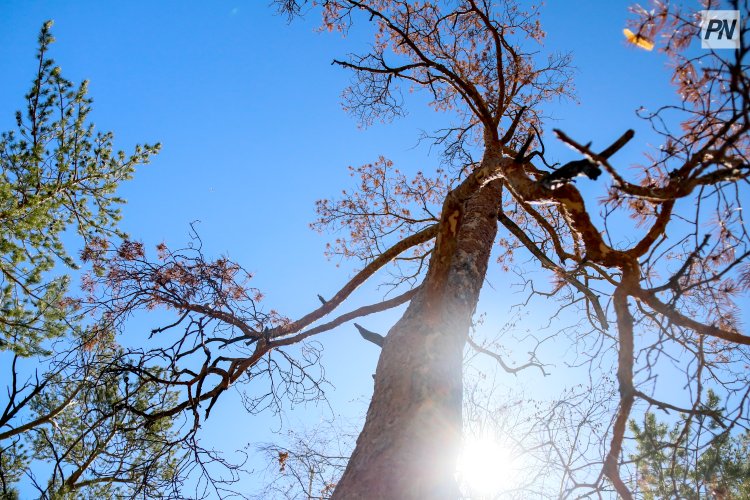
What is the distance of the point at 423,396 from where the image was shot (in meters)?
2.13

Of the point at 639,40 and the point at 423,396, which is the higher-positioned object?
the point at 639,40

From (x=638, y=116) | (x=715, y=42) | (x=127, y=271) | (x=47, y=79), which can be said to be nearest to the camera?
(x=715, y=42)

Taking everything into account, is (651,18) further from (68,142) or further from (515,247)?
(68,142)

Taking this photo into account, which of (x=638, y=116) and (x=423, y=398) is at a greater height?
(x=638, y=116)

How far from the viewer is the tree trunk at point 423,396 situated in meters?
1.81

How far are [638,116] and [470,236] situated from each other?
171cm

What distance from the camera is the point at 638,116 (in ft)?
6.18

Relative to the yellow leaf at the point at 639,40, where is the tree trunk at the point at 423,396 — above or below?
below

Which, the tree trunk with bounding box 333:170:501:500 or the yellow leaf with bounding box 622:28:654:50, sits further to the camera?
the yellow leaf with bounding box 622:28:654:50

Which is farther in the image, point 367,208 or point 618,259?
point 367,208

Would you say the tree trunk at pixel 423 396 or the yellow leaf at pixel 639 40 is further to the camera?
the yellow leaf at pixel 639 40

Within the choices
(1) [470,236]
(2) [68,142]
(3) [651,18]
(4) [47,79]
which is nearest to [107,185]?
(2) [68,142]

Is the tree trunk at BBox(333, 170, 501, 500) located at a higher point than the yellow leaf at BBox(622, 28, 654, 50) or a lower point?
lower

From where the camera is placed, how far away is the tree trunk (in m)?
1.81
